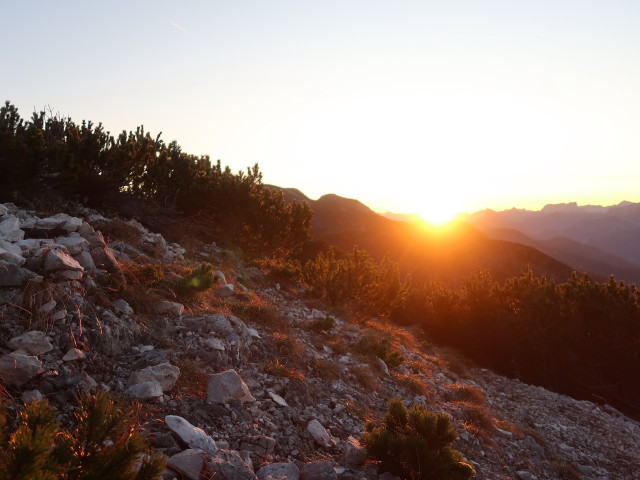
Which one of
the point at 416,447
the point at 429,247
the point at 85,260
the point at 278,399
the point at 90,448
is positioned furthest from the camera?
the point at 429,247

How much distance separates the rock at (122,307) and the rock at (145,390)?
1.46 m

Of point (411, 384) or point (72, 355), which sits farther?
point (411, 384)

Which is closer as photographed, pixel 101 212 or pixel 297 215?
pixel 101 212

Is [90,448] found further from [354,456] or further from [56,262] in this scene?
[56,262]

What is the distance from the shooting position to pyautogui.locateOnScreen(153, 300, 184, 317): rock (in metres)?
6.19

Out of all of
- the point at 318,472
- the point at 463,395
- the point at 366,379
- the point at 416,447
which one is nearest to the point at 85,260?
the point at 318,472

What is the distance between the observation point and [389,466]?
4.46 metres

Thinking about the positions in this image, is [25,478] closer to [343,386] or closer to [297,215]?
[343,386]

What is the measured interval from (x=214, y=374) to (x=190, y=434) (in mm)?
1253

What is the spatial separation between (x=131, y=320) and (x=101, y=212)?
748 centimetres

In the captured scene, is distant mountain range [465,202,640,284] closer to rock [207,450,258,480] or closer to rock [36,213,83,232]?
rock [36,213,83,232]

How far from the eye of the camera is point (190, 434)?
3971 mm

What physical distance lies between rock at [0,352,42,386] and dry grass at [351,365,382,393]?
4.64m

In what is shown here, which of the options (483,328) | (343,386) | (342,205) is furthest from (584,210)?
(343,386)
